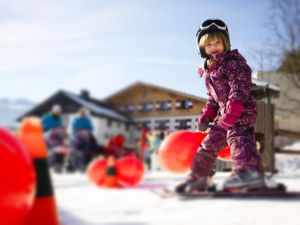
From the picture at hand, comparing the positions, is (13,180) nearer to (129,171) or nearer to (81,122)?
(81,122)

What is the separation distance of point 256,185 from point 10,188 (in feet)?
2.91

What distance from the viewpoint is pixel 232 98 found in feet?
5.28

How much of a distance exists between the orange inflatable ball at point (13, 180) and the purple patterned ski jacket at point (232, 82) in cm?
76

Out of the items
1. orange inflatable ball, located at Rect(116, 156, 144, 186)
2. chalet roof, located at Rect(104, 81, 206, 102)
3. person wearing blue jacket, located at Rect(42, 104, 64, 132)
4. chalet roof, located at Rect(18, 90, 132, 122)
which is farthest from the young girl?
orange inflatable ball, located at Rect(116, 156, 144, 186)

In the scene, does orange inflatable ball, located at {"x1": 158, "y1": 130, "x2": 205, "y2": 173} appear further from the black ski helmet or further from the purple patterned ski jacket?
the black ski helmet

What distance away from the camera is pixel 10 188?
1173 mm

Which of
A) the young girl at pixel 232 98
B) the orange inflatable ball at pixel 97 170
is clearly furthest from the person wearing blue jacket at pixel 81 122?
the orange inflatable ball at pixel 97 170

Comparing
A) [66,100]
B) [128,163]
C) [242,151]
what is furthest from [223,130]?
[128,163]

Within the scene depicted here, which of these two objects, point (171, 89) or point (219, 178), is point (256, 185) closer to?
point (219, 178)

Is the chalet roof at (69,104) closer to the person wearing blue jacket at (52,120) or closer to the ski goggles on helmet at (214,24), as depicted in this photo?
the person wearing blue jacket at (52,120)

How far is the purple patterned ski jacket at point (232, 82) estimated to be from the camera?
1.62m

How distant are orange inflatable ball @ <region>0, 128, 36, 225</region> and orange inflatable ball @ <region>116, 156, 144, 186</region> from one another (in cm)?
196

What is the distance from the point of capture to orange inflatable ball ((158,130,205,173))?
79.4 inches

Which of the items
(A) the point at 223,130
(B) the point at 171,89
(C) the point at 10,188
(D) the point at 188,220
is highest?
(B) the point at 171,89
